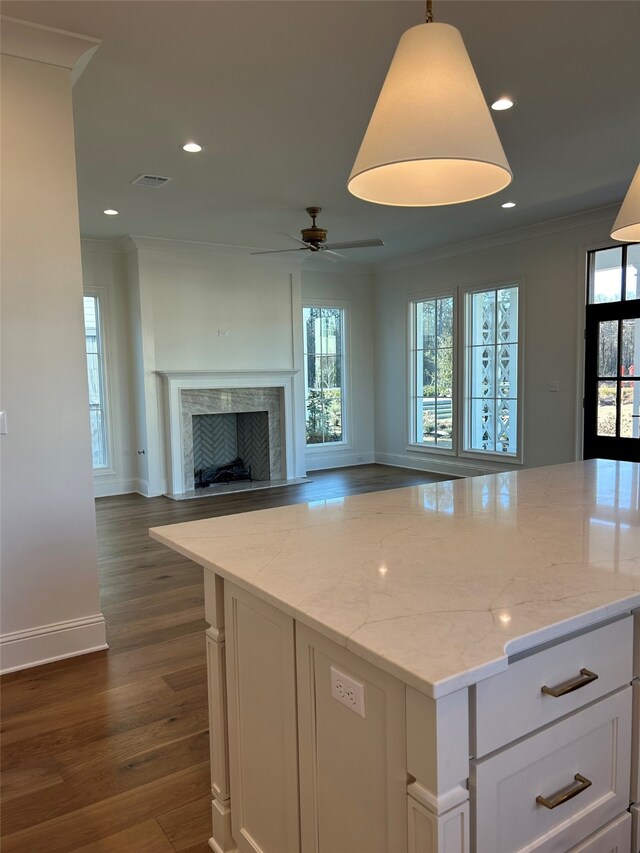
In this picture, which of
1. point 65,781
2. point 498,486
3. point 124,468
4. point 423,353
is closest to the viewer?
Result: point 65,781

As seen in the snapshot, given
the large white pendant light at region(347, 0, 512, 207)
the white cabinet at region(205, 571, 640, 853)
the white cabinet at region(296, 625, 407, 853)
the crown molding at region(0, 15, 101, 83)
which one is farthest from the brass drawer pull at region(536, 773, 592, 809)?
the crown molding at region(0, 15, 101, 83)

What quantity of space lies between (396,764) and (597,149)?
4.49m

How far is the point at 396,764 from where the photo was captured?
1.05m

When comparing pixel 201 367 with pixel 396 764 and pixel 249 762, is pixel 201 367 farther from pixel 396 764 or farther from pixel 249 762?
pixel 396 764

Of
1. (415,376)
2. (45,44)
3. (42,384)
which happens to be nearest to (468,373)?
(415,376)

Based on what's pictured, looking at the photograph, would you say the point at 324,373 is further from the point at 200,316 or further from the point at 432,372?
the point at 200,316

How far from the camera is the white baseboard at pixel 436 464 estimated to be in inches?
291

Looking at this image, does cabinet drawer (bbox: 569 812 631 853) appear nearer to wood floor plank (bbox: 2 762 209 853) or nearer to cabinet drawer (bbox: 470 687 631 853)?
cabinet drawer (bbox: 470 687 631 853)

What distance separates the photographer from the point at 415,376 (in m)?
8.23

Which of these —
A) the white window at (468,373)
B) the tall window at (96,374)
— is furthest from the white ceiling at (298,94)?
the white window at (468,373)

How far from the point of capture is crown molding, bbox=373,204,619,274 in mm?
5859

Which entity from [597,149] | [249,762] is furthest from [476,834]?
[597,149]

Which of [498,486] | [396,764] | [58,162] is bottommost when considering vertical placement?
[396,764]

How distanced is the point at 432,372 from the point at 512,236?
2018 millimetres
